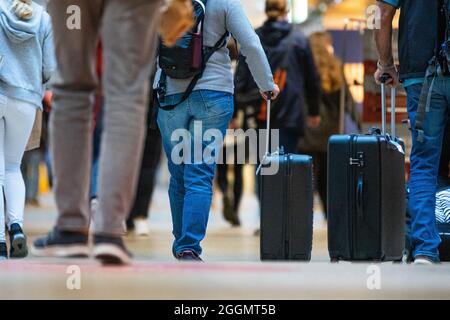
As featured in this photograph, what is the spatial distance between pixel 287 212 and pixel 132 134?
7.04 ft

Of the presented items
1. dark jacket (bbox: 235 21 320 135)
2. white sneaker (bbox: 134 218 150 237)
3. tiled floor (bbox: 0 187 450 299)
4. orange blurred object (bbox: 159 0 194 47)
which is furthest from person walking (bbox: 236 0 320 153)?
orange blurred object (bbox: 159 0 194 47)

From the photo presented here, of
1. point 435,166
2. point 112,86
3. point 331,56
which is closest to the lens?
point 112,86

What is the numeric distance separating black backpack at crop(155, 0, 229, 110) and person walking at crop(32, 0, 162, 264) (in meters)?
1.73

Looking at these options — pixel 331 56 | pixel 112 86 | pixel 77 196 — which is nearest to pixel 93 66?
pixel 112 86

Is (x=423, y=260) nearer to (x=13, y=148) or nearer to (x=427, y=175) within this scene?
(x=427, y=175)

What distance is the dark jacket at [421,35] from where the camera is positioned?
5590mm

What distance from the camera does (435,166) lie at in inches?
222

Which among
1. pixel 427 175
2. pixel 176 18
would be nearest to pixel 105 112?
pixel 176 18

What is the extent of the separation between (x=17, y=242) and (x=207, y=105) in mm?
1488

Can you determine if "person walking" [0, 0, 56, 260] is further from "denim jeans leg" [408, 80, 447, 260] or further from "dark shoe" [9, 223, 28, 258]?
"denim jeans leg" [408, 80, 447, 260]

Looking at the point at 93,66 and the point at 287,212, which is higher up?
the point at 93,66

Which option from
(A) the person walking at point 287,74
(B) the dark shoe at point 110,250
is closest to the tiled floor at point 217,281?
(B) the dark shoe at point 110,250

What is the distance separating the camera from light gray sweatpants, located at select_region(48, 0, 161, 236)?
373 centimetres
